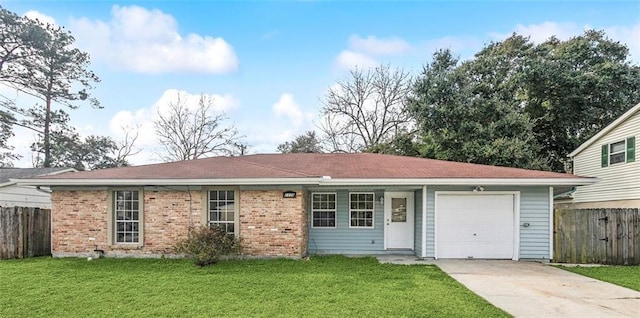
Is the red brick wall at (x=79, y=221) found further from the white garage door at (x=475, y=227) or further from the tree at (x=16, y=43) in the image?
the tree at (x=16, y=43)

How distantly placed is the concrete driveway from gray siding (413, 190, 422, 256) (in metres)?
1.09

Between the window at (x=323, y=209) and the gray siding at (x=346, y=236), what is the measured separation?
0.47ft

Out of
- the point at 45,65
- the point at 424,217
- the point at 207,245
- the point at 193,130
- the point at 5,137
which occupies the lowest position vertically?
the point at 207,245

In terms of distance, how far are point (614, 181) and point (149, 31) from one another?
1748 centimetres

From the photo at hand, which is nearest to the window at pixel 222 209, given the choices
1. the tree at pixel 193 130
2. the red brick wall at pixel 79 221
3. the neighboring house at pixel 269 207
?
the neighboring house at pixel 269 207

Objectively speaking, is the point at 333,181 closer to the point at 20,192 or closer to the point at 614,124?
the point at 614,124

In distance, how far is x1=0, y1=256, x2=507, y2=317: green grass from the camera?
553cm

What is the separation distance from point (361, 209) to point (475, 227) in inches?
122

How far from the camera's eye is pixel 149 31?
1348 cm

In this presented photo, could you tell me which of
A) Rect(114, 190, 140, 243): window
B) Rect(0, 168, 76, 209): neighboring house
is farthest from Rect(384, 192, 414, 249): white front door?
Rect(0, 168, 76, 209): neighboring house

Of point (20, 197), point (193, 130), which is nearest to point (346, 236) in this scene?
point (20, 197)

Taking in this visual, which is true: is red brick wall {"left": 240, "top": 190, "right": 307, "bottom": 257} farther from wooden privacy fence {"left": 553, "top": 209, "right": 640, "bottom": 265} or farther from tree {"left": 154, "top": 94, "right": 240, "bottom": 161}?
tree {"left": 154, "top": 94, "right": 240, "bottom": 161}

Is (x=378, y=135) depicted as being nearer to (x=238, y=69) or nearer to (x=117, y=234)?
(x=238, y=69)

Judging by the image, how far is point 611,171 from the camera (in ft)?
47.9
